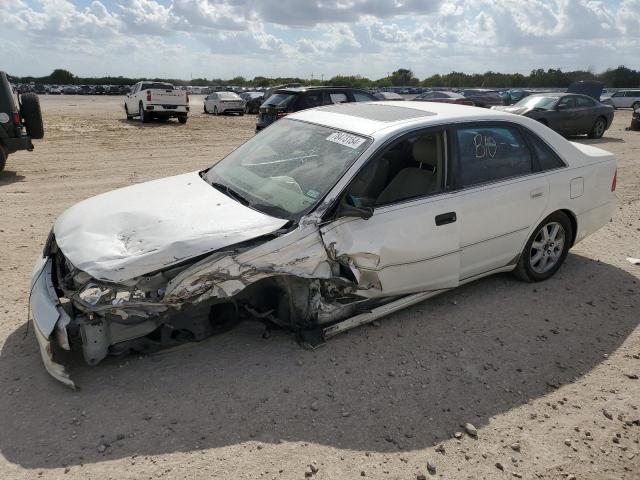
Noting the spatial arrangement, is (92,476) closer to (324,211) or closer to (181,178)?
(324,211)

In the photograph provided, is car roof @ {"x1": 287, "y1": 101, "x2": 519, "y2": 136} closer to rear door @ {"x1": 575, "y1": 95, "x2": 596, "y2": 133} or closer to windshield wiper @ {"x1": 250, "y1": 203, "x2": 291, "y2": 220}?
windshield wiper @ {"x1": 250, "y1": 203, "x2": 291, "y2": 220}

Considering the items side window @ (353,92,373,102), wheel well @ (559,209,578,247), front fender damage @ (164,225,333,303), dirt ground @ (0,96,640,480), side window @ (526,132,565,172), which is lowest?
dirt ground @ (0,96,640,480)

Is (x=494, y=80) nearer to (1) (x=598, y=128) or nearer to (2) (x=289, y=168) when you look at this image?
(1) (x=598, y=128)

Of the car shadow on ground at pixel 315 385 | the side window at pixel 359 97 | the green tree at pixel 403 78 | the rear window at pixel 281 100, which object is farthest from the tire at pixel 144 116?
the green tree at pixel 403 78

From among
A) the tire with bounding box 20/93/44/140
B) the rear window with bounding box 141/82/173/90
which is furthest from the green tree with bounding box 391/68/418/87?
the tire with bounding box 20/93/44/140

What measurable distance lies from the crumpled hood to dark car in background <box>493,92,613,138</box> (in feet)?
43.2

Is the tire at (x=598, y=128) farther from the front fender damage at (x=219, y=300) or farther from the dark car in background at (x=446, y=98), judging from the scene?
the front fender damage at (x=219, y=300)

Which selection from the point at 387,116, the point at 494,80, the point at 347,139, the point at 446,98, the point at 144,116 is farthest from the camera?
the point at 494,80

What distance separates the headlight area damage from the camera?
3.00m

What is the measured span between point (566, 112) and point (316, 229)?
14722mm

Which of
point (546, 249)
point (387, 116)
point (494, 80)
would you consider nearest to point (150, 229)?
point (387, 116)

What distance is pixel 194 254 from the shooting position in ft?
9.86

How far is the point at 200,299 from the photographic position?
3.11 meters

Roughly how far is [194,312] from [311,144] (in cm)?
156
